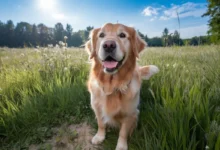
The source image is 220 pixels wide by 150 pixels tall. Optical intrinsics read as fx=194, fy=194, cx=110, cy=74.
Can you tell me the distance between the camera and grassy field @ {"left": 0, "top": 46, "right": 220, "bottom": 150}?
1.70 m

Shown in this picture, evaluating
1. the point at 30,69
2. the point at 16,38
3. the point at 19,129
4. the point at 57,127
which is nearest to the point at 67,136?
the point at 57,127

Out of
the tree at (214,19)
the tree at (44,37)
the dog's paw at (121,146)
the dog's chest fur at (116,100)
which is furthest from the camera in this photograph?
the tree at (214,19)

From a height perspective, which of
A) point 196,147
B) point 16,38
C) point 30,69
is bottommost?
point 196,147

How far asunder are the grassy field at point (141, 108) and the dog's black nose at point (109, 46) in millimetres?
715

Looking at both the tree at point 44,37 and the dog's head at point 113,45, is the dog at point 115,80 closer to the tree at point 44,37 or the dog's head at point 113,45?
the dog's head at point 113,45

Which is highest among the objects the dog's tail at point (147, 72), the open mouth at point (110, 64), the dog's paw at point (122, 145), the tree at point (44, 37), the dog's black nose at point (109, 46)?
the tree at point (44, 37)

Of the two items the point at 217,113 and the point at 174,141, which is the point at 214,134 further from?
the point at 217,113

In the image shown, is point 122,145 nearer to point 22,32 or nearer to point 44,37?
point 44,37

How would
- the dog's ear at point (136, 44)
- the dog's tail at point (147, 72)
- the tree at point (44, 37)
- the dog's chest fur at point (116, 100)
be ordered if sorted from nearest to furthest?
1. the dog's chest fur at point (116, 100)
2. the dog's ear at point (136, 44)
3. the dog's tail at point (147, 72)
4. the tree at point (44, 37)

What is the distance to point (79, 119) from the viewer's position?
277cm

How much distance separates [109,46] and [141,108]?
3.39 ft

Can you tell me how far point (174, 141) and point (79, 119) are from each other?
1.49 metres

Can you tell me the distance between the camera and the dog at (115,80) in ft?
7.43

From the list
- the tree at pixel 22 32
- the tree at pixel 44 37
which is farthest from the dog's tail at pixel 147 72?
the tree at pixel 22 32
